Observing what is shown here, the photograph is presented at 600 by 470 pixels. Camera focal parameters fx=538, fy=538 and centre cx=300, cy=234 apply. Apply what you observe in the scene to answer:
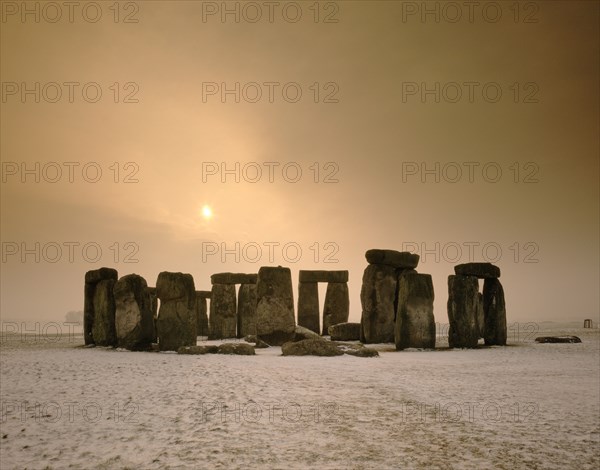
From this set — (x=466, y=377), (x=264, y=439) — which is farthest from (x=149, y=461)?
(x=466, y=377)

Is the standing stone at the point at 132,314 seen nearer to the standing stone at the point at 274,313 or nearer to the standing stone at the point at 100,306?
the standing stone at the point at 100,306

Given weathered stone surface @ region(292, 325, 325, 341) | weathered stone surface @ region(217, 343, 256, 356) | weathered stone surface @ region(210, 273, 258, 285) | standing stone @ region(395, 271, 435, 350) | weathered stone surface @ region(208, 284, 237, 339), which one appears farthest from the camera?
weathered stone surface @ region(210, 273, 258, 285)

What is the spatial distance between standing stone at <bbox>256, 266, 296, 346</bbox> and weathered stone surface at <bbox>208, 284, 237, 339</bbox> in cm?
642

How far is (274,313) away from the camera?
51.7ft

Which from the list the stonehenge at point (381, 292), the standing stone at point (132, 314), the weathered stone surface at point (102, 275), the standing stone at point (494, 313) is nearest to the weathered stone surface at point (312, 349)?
the standing stone at point (132, 314)

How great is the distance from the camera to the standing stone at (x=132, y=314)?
46.3 feet

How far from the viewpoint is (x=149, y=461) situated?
15.0ft

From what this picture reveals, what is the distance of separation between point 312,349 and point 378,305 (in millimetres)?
5634

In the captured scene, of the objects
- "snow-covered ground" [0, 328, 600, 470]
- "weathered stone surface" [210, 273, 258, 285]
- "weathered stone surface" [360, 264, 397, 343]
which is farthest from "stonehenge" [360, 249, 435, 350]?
"snow-covered ground" [0, 328, 600, 470]

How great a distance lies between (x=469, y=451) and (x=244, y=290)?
1797 cm

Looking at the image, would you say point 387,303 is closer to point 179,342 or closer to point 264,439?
point 179,342

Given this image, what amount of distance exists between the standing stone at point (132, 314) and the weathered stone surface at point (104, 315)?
1315 millimetres

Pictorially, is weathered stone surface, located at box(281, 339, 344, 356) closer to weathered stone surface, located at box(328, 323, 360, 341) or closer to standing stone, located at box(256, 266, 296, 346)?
standing stone, located at box(256, 266, 296, 346)

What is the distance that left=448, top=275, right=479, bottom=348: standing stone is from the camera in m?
Answer: 15.6
